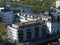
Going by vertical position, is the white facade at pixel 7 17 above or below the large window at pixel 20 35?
above

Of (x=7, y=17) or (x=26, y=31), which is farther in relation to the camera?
(x=7, y=17)

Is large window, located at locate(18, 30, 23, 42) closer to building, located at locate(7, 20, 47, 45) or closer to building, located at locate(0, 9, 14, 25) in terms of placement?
building, located at locate(7, 20, 47, 45)

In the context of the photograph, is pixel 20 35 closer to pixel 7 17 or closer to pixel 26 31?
pixel 26 31

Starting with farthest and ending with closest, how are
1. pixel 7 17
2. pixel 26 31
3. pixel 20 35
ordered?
pixel 7 17 → pixel 26 31 → pixel 20 35

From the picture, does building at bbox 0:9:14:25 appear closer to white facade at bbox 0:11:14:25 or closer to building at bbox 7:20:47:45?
white facade at bbox 0:11:14:25

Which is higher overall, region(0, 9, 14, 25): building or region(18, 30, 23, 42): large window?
region(0, 9, 14, 25): building

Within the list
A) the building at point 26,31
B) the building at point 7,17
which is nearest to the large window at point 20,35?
the building at point 26,31

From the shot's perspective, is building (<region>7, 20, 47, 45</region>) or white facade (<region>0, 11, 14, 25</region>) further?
white facade (<region>0, 11, 14, 25</region>)

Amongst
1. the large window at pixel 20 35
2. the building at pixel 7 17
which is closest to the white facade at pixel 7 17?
the building at pixel 7 17

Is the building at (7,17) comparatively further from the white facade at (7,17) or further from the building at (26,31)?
the building at (26,31)

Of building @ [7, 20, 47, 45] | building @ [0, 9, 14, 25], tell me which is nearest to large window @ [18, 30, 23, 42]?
building @ [7, 20, 47, 45]

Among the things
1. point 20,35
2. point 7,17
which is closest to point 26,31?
point 20,35

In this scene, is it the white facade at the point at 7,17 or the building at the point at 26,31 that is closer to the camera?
the building at the point at 26,31
